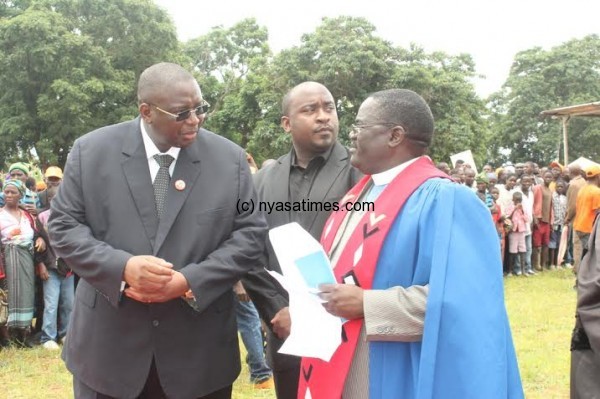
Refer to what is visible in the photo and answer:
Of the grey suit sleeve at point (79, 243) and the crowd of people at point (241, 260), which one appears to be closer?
the crowd of people at point (241, 260)

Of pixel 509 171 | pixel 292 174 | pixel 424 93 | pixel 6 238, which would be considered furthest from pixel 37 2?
pixel 292 174

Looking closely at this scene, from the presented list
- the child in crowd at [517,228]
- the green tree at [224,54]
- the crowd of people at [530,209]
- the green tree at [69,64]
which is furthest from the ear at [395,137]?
the green tree at [224,54]

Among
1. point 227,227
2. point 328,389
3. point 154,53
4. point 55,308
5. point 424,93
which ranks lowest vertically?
point 55,308

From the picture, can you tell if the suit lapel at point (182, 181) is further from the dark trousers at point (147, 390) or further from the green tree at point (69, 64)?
the green tree at point (69, 64)

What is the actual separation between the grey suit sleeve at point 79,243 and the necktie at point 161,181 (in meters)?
0.30

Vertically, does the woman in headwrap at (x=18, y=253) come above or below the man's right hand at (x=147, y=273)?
below

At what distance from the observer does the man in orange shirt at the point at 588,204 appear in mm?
10984

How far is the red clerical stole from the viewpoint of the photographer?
8.96ft

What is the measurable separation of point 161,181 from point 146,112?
33 cm

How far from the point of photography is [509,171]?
51.7ft

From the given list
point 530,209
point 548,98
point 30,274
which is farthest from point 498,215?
point 548,98

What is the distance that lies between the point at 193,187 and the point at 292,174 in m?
0.86

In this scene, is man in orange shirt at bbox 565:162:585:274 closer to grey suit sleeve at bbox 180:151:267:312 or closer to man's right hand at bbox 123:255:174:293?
grey suit sleeve at bbox 180:151:267:312

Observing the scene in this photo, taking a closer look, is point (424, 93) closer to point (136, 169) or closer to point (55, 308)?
point (55, 308)
